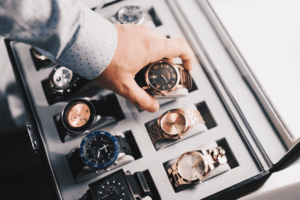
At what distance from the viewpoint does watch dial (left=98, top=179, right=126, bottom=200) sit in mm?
595

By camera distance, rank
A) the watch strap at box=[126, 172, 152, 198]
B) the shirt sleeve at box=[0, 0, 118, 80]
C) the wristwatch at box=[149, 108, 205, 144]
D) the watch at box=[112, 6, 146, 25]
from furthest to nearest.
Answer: the watch at box=[112, 6, 146, 25] → the wristwatch at box=[149, 108, 205, 144] → the watch strap at box=[126, 172, 152, 198] → the shirt sleeve at box=[0, 0, 118, 80]

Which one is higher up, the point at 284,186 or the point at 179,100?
the point at 179,100

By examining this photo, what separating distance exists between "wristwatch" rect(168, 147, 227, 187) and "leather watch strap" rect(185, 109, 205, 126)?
0.33 ft

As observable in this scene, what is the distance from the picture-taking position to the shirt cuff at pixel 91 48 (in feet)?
1.95

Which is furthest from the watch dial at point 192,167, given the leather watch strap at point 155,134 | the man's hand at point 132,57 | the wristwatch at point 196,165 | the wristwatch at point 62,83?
the wristwatch at point 62,83

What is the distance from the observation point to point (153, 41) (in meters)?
0.70

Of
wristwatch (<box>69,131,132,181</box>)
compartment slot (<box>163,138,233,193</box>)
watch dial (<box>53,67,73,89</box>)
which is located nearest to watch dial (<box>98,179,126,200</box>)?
wristwatch (<box>69,131,132,181</box>)

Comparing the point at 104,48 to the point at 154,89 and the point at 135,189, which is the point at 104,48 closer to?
the point at 154,89

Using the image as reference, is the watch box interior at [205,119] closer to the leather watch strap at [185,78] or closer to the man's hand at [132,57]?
the leather watch strap at [185,78]

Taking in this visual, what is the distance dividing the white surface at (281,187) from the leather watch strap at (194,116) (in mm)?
266

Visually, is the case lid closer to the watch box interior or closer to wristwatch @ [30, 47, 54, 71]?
the watch box interior

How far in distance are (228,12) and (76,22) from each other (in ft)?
1.76

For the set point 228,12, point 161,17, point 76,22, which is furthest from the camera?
point 161,17

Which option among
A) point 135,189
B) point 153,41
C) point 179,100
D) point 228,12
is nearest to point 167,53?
→ point 153,41
